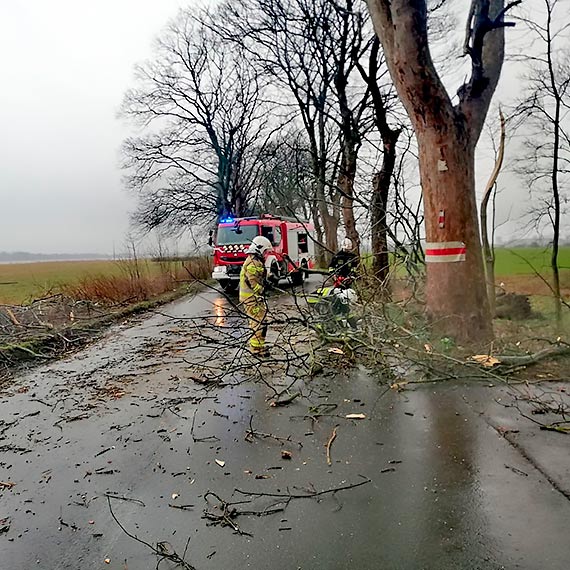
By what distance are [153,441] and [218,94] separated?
30.8m

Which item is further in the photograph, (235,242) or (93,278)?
(235,242)

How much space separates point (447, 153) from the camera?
21.8 ft

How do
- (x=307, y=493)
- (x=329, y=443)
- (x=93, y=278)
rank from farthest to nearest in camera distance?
(x=93, y=278) → (x=329, y=443) → (x=307, y=493)

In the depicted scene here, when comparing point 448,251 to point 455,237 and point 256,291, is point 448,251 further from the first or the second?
point 256,291

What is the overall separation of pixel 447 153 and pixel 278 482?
16.6ft

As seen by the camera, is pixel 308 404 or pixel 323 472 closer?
pixel 323 472

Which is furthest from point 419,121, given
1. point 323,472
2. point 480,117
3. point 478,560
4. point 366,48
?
point 366,48

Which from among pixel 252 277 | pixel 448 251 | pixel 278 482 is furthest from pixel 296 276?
pixel 278 482

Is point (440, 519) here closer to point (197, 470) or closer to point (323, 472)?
point (323, 472)

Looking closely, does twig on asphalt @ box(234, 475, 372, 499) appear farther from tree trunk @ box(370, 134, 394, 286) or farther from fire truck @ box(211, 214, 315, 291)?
fire truck @ box(211, 214, 315, 291)

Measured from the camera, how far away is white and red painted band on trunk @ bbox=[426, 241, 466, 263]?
6676mm

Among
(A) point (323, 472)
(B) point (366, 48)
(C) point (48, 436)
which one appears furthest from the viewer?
(B) point (366, 48)

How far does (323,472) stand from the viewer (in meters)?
3.65

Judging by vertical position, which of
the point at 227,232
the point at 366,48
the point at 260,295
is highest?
the point at 366,48
